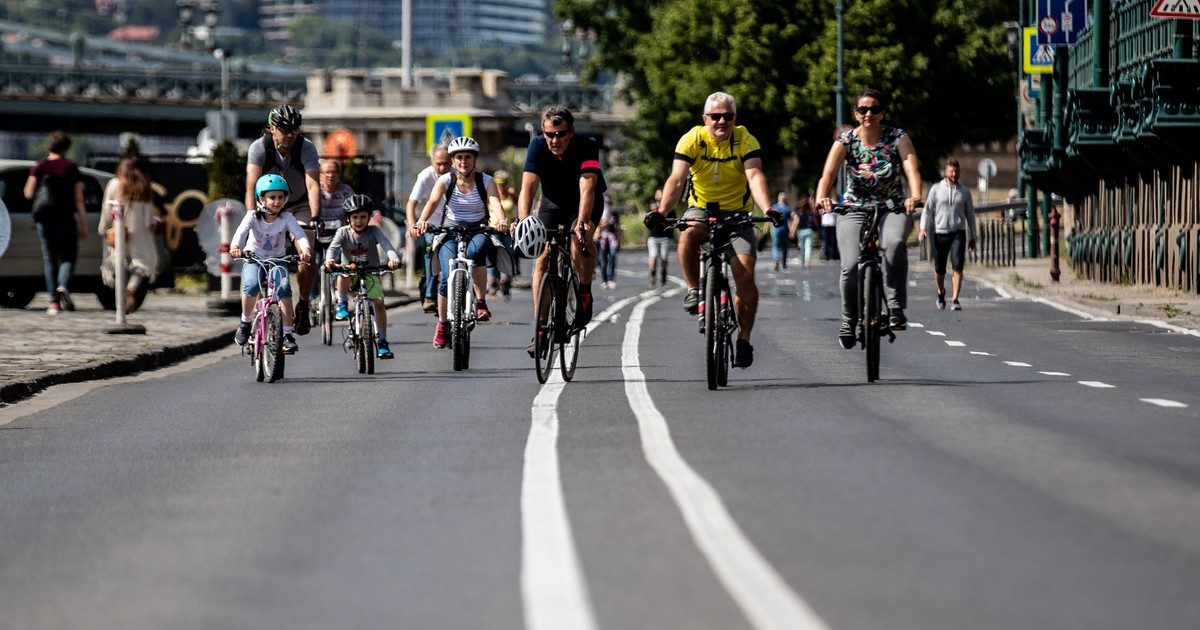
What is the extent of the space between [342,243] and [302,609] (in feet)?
34.4

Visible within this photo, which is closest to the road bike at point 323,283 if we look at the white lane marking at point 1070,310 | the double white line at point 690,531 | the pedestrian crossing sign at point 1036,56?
the double white line at point 690,531

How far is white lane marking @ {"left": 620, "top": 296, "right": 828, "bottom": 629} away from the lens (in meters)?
5.70

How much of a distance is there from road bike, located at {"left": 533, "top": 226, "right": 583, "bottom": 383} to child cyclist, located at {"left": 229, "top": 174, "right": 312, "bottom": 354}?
1.80 m

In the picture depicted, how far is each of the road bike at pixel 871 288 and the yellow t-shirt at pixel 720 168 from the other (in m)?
0.70

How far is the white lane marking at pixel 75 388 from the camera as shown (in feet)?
42.1

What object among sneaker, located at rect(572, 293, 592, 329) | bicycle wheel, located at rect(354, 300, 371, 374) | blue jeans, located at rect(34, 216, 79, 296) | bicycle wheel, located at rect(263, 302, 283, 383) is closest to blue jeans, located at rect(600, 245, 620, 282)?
blue jeans, located at rect(34, 216, 79, 296)

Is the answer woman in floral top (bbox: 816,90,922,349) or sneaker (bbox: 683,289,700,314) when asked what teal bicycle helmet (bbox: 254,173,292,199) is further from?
woman in floral top (bbox: 816,90,922,349)

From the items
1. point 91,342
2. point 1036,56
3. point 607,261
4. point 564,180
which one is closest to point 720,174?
point 564,180

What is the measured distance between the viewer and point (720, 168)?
1330cm

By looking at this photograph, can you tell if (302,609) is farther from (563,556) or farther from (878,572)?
(878,572)

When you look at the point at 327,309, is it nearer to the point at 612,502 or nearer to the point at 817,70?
the point at 612,502

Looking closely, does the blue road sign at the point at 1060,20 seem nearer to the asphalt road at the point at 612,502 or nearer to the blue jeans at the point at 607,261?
the blue jeans at the point at 607,261

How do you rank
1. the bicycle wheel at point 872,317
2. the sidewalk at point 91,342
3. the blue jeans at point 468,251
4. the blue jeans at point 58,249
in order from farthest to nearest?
the blue jeans at point 58,249 < the blue jeans at point 468,251 < the sidewalk at point 91,342 < the bicycle wheel at point 872,317

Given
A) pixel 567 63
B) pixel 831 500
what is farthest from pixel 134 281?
pixel 567 63
